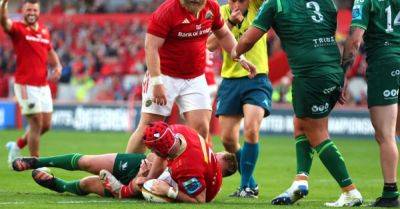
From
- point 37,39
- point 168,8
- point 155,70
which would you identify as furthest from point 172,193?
point 37,39

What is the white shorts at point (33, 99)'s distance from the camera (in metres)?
15.9

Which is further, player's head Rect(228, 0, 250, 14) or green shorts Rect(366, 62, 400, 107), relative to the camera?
player's head Rect(228, 0, 250, 14)

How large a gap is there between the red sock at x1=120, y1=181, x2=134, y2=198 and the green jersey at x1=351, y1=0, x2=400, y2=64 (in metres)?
2.85

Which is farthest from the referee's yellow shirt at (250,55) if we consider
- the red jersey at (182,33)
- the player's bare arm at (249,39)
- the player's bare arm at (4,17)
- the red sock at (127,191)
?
the player's bare arm at (4,17)

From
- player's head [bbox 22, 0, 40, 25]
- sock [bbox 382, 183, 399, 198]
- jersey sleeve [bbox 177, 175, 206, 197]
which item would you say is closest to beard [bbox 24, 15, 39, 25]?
player's head [bbox 22, 0, 40, 25]

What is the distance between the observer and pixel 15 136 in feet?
82.1

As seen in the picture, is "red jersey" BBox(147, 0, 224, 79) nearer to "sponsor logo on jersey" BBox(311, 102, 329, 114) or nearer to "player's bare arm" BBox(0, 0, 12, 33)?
"sponsor logo on jersey" BBox(311, 102, 329, 114)

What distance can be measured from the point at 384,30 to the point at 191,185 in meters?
2.54

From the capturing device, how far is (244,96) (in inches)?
476

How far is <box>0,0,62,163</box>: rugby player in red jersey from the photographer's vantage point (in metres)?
15.8

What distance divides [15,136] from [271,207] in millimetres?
16279

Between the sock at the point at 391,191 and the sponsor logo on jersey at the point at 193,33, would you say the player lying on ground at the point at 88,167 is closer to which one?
the sponsor logo on jersey at the point at 193,33

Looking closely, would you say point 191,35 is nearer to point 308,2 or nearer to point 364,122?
point 308,2

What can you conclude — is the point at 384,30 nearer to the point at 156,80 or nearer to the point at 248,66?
the point at 248,66
